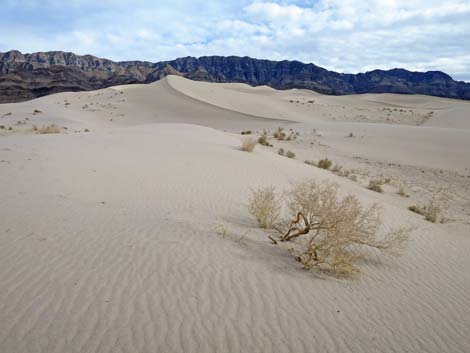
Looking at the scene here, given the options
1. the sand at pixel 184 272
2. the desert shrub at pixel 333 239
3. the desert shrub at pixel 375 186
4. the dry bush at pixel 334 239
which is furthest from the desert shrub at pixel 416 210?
the dry bush at pixel 334 239

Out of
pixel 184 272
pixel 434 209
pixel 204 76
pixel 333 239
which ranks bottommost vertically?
pixel 434 209

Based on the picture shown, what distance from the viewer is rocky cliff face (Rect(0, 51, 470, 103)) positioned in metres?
72.4

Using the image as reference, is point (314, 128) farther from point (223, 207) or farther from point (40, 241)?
point (40, 241)

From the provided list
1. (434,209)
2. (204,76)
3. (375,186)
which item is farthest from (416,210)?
(204,76)

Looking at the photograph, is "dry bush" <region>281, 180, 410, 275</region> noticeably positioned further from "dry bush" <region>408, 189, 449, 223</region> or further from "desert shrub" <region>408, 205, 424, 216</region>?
"desert shrub" <region>408, 205, 424, 216</region>

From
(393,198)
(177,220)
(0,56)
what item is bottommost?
(393,198)

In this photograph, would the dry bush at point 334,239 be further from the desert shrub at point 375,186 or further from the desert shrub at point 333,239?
the desert shrub at point 375,186

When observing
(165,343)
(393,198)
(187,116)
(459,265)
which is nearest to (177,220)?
(165,343)

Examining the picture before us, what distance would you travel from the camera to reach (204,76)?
97.4 m

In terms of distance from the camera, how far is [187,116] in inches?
1255

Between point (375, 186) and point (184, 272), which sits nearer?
point (184, 272)

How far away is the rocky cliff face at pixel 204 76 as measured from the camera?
237 feet

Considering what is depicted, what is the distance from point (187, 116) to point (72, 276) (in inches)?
1150

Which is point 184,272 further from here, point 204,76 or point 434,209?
point 204,76
